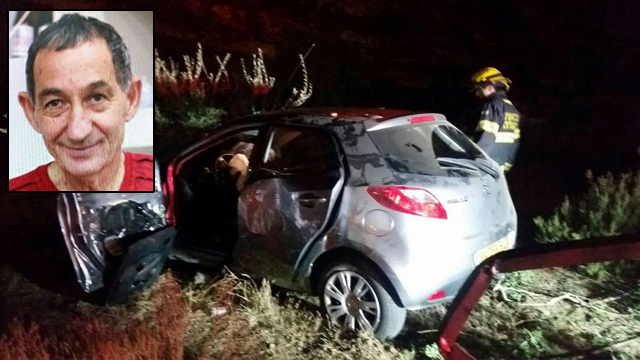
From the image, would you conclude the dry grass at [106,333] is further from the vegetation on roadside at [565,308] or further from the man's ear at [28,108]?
the vegetation on roadside at [565,308]

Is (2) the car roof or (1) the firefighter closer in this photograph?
(2) the car roof

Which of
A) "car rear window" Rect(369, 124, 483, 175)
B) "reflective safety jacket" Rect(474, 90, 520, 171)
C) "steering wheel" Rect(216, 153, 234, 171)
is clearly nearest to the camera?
"car rear window" Rect(369, 124, 483, 175)

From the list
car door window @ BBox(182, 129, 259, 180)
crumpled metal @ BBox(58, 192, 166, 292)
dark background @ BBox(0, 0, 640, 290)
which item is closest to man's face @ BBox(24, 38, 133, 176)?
crumpled metal @ BBox(58, 192, 166, 292)

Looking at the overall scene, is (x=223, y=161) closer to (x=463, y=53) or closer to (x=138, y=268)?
(x=138, y=268)

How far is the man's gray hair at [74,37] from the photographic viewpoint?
334cm

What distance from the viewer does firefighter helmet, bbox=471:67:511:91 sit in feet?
11.1

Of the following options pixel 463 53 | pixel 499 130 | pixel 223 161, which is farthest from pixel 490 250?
pixel 223 161

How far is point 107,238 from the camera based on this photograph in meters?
3.38

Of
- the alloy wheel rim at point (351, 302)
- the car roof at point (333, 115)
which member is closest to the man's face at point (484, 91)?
the car roof at point (333, 115)

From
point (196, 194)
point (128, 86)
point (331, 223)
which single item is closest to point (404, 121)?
point (331, 223)

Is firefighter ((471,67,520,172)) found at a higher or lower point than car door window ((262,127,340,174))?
higher

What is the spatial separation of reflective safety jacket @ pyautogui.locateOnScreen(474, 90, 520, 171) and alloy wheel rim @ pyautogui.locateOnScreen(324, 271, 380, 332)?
100 centimetres

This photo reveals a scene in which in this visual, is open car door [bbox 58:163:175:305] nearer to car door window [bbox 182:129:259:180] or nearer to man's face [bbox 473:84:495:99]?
car door window [bbox 182:129:259:180]

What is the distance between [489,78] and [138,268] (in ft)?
7.16
